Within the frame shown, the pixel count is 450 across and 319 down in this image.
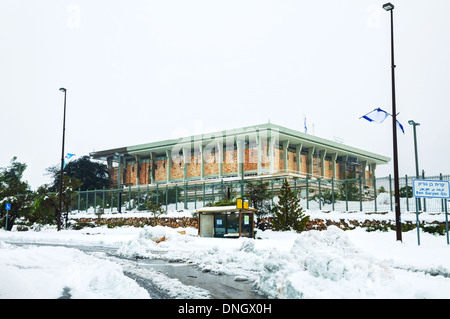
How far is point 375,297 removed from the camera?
6.64m

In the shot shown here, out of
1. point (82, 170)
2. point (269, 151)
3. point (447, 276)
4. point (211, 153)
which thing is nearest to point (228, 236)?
point (447, 276)

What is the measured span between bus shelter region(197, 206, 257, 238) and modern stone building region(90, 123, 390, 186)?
82.4 ft

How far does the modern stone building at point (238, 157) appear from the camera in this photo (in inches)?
2058

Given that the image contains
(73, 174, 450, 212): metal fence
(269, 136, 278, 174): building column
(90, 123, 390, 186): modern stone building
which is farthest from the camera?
(90, 123, 390, 186): modern stone building

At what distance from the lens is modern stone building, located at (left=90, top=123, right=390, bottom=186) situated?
172 ft

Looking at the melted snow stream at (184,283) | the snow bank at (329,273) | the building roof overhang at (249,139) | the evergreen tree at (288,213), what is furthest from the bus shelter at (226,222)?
the building roof overhang at (249,139)

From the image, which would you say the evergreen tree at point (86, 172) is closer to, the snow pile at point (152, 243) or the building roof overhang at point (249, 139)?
the building roof overhang at point (249, 139)

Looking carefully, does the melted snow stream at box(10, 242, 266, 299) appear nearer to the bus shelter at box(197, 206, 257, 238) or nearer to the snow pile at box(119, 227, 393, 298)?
the snow pile at box(119, 227, 393, 298)

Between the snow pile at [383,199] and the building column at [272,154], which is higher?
the building column at [272,154]

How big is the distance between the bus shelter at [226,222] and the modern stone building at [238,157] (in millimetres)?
25112

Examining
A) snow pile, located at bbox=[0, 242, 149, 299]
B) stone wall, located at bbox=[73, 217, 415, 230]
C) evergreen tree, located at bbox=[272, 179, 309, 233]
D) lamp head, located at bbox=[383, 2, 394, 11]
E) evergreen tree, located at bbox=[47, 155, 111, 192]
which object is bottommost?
snow pile, located at bbox=[0, 242, 149, 299]

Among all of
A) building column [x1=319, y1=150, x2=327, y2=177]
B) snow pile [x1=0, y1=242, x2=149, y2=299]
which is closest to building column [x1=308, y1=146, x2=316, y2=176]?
building column [x1=319, y1=150, x2=327, y2=177]
